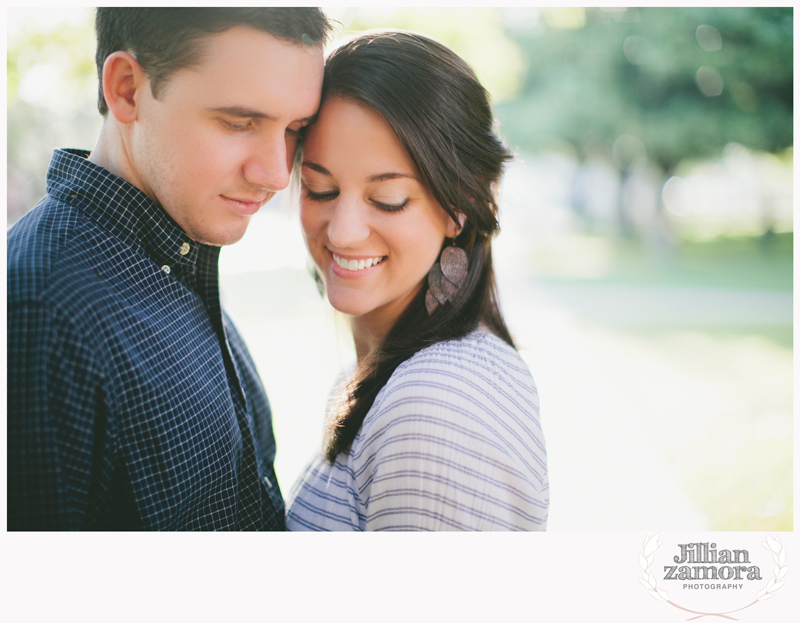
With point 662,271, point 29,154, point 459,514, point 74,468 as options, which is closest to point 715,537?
point 459,514

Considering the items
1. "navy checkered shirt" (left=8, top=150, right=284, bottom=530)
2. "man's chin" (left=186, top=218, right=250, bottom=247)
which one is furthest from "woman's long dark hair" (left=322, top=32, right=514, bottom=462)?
"man's chin" (left=186, top=218, right=250, bottom=247)

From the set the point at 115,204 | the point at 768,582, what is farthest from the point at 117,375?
the point at 768,582

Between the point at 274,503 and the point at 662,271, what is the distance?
13.4 metres

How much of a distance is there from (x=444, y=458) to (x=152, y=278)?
93 centimetres

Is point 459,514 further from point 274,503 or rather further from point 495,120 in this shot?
point 495,120

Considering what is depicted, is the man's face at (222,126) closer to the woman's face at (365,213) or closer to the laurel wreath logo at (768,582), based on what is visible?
the woman's face at (365,213)

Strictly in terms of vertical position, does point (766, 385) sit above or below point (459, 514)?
above

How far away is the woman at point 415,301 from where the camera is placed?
4.97ft

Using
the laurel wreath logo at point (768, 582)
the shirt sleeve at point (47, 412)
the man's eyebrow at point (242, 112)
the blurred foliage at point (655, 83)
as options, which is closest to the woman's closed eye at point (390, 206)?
the man's eyebrow at point (242, 112)

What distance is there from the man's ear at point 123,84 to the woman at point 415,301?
0.50m

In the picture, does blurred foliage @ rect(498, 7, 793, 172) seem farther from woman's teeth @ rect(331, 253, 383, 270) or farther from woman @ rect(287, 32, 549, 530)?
woman's teeth @ rect(331, 253, 383, 270)

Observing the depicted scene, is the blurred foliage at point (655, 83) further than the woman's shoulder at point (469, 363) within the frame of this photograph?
Yes

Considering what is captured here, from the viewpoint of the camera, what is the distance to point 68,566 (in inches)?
66.1

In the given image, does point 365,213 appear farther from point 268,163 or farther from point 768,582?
point 768,582
